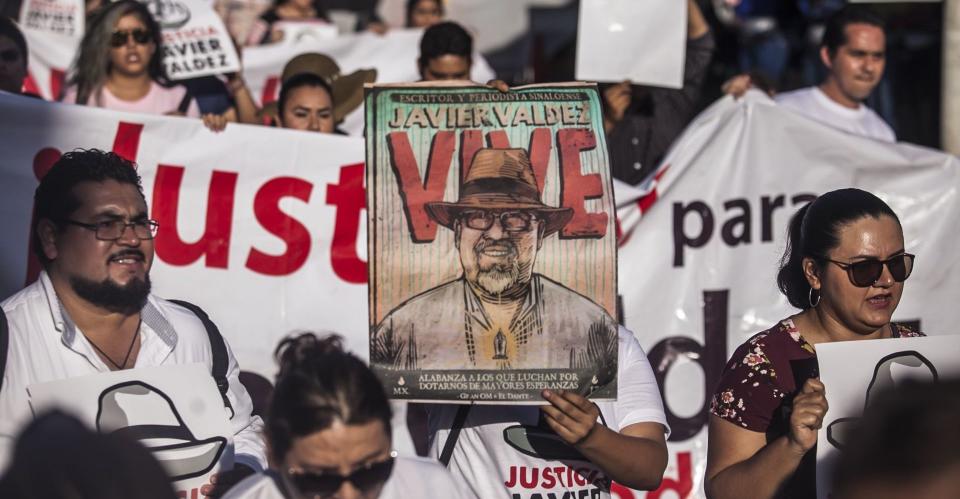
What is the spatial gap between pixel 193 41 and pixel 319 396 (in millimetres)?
3969

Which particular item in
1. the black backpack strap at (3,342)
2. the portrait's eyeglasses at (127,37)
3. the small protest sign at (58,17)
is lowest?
the black backpack strap at (3,342)

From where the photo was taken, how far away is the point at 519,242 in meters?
3.29

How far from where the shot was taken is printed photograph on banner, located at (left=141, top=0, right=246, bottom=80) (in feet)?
20.2

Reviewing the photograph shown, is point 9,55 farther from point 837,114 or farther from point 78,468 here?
point 78,468

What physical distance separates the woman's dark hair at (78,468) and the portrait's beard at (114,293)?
154cm

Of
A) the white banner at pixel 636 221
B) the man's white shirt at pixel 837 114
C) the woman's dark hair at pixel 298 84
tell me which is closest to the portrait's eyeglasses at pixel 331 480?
the white banner at pixel 636 221

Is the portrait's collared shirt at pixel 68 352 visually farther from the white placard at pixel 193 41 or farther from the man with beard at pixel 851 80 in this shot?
the man with beard at pixel 851 80

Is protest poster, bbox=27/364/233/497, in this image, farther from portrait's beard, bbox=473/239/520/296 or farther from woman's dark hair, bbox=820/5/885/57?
woman's dark hair, bbox=820/5/885/57

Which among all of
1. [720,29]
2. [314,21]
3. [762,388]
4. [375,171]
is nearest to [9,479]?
[375,171]

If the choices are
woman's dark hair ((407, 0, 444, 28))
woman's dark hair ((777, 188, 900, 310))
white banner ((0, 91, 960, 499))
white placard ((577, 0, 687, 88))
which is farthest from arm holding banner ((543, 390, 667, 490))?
woman's dark hair ((407, 0, 444, 28))

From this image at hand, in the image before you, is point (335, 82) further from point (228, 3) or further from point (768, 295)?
point (768, 295)

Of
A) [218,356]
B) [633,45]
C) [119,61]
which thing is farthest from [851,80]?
[218,356]

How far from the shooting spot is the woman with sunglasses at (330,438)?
2537 mm

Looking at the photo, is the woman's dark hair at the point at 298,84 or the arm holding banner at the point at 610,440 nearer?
the arm holding banner at the point at 610,440
